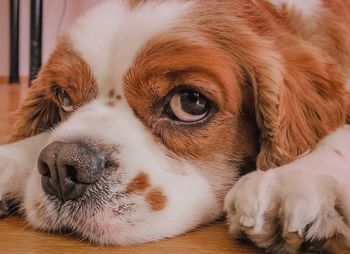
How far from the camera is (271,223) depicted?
1302mm

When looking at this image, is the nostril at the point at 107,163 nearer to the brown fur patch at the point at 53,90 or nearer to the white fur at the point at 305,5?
the brown fur patch at the point at 53,90

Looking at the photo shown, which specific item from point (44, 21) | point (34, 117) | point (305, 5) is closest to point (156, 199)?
point (34, 117)

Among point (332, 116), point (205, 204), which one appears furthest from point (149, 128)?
point (332, 116)

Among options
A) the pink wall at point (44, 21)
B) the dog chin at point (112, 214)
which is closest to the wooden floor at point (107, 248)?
the dog chin at point (112, 214)

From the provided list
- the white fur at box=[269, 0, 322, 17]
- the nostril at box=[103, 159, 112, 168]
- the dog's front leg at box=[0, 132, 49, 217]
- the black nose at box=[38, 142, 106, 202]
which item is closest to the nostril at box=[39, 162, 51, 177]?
the black nose at box=[38, 142, 106, 202]

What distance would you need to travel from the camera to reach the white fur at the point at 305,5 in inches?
74.8

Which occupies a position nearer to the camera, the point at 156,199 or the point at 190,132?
the point at 156,199

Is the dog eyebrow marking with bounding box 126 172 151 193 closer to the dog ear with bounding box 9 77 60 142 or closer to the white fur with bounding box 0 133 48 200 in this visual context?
the white fur with bounding box 0 133 48 200

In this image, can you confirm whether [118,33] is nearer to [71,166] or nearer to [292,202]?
[71,166]

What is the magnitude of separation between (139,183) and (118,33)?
41cm

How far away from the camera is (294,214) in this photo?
49.7 inches

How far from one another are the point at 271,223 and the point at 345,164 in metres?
0.36

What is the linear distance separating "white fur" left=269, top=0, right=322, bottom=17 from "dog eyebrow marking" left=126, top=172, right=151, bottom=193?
0.75 meters

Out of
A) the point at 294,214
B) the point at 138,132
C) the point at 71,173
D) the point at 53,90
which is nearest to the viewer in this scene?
the point at 294,214
